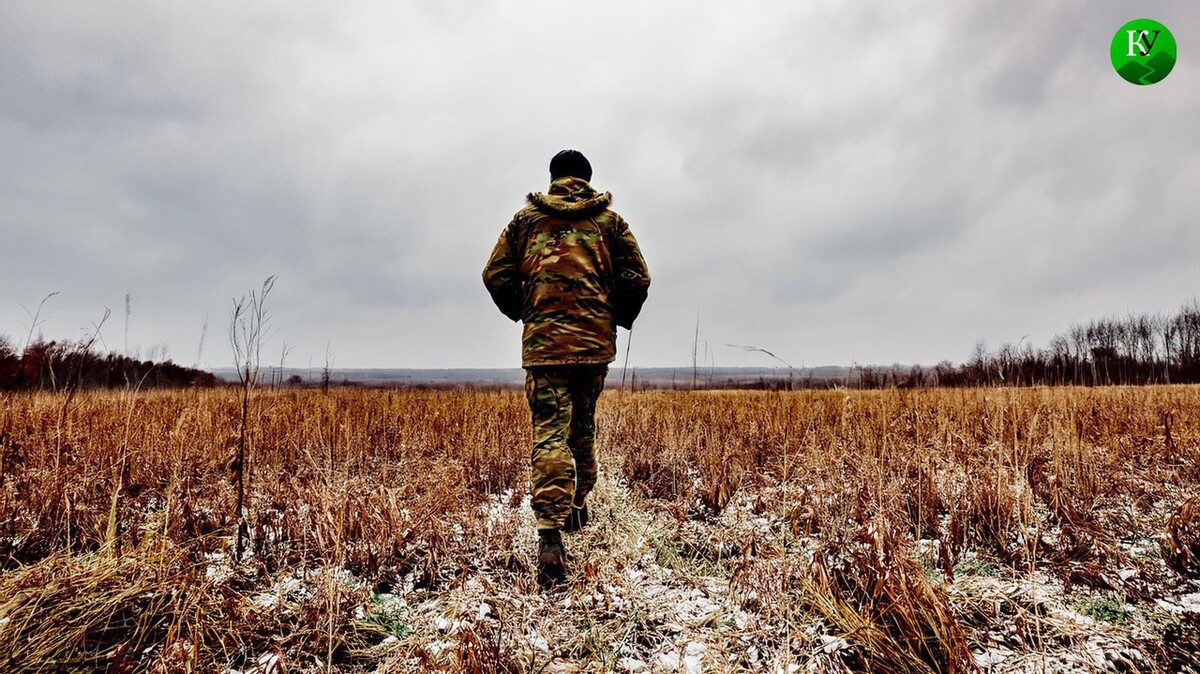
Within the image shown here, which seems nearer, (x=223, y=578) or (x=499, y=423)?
(x=223, y=578)

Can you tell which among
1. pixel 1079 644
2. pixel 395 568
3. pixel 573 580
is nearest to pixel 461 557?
pixel 395 568

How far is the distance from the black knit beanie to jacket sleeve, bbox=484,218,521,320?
1.31ft

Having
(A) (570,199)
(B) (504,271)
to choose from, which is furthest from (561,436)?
(A) (570,199)

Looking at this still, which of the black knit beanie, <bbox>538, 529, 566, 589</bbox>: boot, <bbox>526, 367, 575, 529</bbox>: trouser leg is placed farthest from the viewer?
the black knit beanie

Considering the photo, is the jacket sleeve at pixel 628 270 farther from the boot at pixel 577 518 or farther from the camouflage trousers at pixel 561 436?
the boot at pixel 577 518

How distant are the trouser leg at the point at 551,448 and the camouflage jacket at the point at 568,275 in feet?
0.41

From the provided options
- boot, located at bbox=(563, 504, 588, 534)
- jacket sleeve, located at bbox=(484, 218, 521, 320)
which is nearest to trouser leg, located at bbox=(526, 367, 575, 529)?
boot, located at bbox=(563, 504, 588, 534)

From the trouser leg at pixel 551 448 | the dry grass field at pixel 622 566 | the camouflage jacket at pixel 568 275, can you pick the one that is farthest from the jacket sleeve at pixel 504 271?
the dry grass field at pixel 622 566

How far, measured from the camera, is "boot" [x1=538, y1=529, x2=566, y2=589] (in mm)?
2266

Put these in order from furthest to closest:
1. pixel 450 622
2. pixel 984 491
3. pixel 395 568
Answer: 1. pixel 984 491
2. pixel 395 568
3. pixel 450 622

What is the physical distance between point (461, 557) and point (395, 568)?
31 cm

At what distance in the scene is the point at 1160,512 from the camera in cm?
291

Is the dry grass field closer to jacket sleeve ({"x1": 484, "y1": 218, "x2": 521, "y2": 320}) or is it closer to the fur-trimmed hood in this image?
jacket sleeve ({"x1": 484, "y1": 218, "x2": 521, "y2": 320})

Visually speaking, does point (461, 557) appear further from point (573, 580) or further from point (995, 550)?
point (995, 550)
